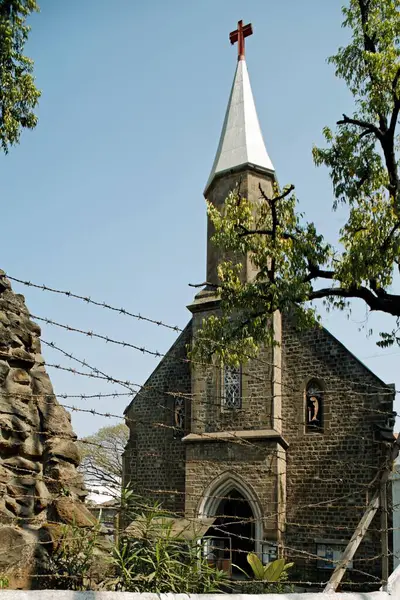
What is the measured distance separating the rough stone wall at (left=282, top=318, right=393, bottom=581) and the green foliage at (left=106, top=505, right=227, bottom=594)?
10.5m

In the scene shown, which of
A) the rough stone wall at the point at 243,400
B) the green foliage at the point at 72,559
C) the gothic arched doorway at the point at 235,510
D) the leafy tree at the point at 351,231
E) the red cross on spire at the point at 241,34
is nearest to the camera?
the green foliage at the point at 72,559

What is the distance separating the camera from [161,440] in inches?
774

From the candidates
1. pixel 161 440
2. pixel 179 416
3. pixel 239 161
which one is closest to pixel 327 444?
pixel 179 416

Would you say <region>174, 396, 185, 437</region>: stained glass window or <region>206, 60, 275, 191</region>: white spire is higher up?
<region>206, 60, 275, 191</region>: white spire

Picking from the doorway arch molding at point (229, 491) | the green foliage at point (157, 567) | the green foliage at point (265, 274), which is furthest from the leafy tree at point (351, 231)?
the doorway arch molding at point (229, 491)

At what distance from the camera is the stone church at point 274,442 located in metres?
16.3

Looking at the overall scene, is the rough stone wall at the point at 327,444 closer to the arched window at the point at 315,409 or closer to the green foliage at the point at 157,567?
the arched window at the point at 315,409

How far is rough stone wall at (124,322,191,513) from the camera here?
18.9 meters

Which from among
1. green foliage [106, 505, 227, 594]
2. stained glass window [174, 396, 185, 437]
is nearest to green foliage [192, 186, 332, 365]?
green foliage [106, 505, 227, 594]

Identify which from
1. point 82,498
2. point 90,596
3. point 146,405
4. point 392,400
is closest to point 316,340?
point 392,400

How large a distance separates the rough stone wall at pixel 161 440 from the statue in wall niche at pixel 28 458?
42.5 ft

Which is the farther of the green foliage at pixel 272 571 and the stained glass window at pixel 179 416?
the stained glass window at pixel 179 416

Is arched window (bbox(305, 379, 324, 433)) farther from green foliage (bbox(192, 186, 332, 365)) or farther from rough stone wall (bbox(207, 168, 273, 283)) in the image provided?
green foliage (bbox(192, 186, 332, 365))

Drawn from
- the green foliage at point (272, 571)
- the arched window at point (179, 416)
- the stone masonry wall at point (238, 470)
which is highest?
the arched window at point (179, 416)
